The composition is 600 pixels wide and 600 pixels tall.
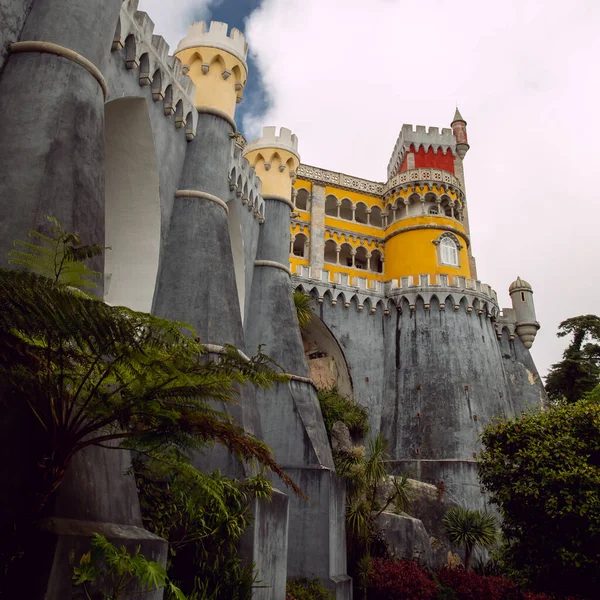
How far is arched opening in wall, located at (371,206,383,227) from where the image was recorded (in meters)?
37.5

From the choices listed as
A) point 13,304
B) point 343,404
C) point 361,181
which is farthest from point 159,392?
point 361,181

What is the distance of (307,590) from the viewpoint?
12.2m

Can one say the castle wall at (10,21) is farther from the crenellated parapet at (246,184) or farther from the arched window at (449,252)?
the arched window at (449,252)

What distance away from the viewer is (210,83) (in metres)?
14.0

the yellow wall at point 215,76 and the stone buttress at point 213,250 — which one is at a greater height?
the yellow wall at point 215,76

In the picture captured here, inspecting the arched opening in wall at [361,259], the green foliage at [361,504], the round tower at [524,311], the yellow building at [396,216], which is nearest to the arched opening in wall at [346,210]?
the yellow building at [396,216]

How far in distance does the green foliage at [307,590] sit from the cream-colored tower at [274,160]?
36.9ft

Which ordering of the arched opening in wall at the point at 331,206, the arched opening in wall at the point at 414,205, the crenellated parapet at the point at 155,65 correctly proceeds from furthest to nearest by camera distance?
the arched opening in wall at the point at 331,206 < the arched opening in wall at the point at 414,205 < the crenellated parapet at the point at 155,65

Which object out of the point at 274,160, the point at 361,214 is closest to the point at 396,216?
the point at 361,214

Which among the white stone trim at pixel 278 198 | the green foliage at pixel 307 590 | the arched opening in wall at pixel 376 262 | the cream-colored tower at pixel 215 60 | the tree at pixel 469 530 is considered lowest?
the green foliage at pixel 307 590

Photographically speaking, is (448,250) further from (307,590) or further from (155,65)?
(155,65)

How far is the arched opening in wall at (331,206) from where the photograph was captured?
123 ft

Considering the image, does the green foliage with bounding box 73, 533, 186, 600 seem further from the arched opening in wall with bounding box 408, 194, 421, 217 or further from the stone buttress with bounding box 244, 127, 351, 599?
the arched opening in wall with bounding box 408, 194, 421, 217

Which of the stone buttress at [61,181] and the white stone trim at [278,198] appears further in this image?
the white stone trim at [278,198]
